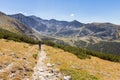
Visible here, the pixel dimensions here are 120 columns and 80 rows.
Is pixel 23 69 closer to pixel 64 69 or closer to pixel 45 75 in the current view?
pixel 45 75

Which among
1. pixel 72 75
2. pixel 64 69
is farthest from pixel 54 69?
pixel 72 75

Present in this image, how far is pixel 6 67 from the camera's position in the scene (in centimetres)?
2738

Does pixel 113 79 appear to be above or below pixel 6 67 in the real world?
below

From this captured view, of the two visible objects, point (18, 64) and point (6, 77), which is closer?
point (6, 77)

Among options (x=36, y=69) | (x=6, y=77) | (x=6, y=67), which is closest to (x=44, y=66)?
(x=36, y=69)

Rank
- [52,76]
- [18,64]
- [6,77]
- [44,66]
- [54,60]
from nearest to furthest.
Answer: [6,77] → [52,76] → [18,64] → [44,66] → [54,60]

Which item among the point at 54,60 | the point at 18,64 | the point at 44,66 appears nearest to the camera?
the point at 18,64

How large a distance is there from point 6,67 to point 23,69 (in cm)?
215

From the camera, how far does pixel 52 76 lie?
87.7 ft

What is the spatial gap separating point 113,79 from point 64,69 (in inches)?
281

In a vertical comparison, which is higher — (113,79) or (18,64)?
(18,64)

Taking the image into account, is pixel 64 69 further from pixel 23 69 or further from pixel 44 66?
pixel 23 69

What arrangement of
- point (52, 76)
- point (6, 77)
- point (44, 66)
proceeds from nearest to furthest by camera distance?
point (6, 77), point (52, 76), point (44, 66)

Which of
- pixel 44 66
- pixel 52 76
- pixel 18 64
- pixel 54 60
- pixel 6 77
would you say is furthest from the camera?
pixel 54 60
